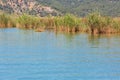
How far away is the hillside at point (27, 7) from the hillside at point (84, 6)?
4100mm

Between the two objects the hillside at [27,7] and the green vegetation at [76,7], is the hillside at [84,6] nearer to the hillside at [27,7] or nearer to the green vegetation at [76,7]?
the green vegetation at [76,7]

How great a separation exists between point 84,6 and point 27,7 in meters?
23.5

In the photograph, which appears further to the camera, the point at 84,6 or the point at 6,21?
the point at 84,6

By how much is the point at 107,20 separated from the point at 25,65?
34.4 meters

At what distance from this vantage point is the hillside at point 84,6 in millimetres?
165288

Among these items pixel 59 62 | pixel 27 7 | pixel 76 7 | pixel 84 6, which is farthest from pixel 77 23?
pixel 27 7

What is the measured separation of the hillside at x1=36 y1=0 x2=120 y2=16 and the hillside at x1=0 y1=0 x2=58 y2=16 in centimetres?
410


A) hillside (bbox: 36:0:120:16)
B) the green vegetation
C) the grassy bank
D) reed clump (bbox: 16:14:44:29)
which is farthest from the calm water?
the green vegetation

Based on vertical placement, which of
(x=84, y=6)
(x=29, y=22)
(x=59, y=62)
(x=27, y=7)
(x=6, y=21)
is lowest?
(x=59, y=62)

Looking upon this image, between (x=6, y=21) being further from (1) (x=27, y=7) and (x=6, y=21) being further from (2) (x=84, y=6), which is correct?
(1) (x=27, y=7)

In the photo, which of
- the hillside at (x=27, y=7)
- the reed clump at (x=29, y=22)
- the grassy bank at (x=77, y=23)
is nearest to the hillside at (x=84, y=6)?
the hillside at (x=27, y=7)

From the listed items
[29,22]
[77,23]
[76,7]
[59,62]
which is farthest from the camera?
[76,7]

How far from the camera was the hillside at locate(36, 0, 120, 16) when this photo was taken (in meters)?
165

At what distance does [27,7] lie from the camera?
599 feet
